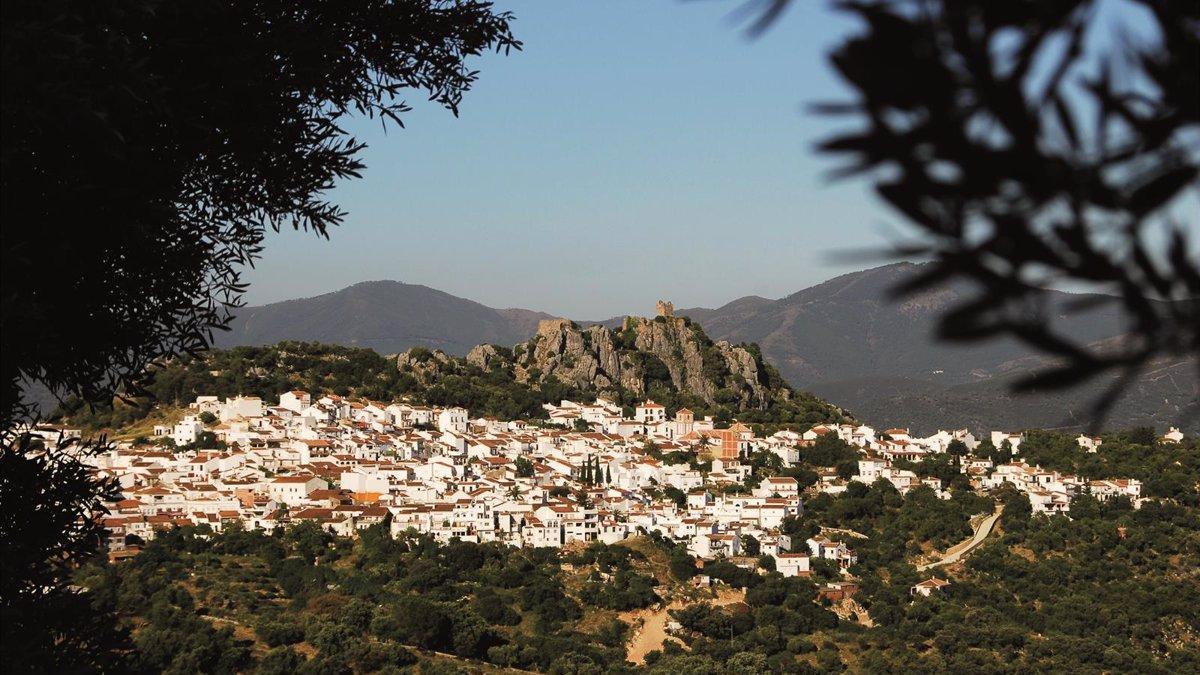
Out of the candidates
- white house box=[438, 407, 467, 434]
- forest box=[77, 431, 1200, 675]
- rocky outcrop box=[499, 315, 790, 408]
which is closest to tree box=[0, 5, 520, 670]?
forest box=[77, 431, 1200, 675]

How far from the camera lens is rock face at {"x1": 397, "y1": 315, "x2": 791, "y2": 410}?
77.1 m

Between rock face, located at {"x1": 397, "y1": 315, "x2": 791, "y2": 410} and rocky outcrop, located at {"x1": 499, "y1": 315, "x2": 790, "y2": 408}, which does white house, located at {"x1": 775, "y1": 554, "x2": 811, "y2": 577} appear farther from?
rocky outcrop, located at {"x1": 499, "y1": 315, "x2": 790, "y2": 408}

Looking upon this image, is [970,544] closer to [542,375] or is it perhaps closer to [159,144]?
[542,375]

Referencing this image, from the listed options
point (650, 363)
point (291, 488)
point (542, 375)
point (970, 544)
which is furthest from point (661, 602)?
point (650, 363)

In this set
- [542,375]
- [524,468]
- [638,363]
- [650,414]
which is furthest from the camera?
[638,363]

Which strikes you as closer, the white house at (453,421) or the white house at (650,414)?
the white house at (453,421)

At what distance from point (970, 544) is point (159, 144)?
4459cm

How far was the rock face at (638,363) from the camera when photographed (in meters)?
77.1

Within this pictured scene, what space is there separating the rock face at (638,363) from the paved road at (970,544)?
28.5 meters

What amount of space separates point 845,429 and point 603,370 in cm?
1802

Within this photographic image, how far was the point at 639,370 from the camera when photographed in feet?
259

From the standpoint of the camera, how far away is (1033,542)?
44.3m

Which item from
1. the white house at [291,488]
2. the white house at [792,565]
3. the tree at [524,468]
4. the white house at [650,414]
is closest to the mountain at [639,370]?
the white house at [650,414]

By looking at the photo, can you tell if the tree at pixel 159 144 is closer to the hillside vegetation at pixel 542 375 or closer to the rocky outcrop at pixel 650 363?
the hillside vegetation at pixel 542 375
